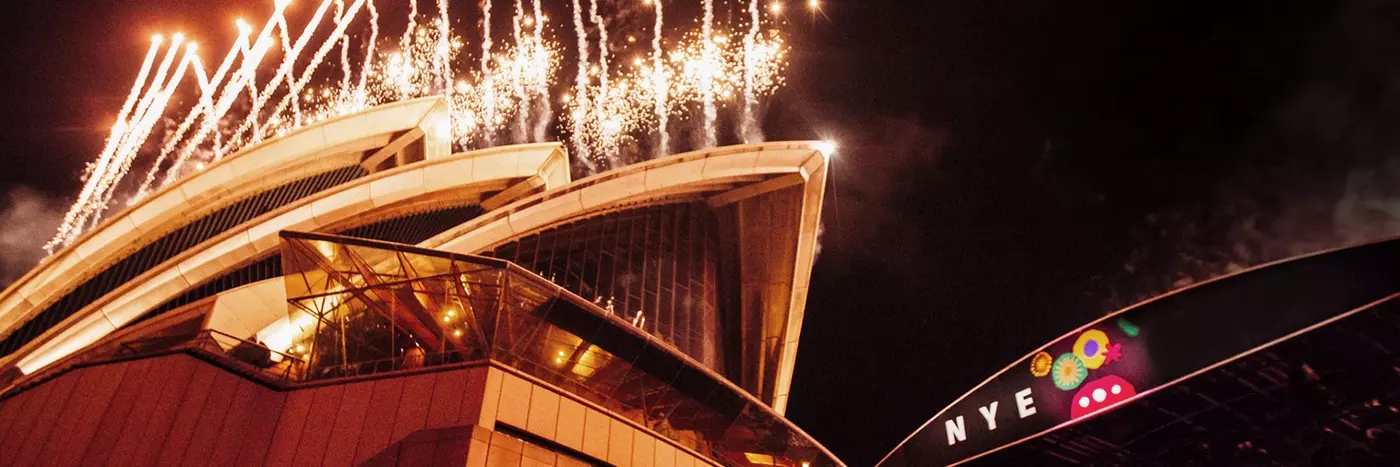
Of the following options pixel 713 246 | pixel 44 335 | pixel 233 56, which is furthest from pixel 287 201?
pixel 713 246

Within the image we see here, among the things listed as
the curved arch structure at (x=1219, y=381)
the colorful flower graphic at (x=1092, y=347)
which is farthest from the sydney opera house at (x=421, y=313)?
the colorful flower graphic at (x=1092, y=347)

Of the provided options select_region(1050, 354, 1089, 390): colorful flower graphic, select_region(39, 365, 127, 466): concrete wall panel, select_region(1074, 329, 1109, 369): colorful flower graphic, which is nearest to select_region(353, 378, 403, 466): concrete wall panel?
select_region(39, 365, 127, 466): concrete wall panel

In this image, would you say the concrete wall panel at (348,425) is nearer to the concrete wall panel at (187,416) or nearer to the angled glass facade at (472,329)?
the angled glass facade at (472,329)

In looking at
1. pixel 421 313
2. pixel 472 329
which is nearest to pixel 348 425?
pixel 472 329

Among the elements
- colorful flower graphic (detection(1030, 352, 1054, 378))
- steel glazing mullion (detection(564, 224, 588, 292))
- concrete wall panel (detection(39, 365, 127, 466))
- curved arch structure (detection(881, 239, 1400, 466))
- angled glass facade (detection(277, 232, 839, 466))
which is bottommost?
concrete wall panel (detection(39, 365, 127, 466))

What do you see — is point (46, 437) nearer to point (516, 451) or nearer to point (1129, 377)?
point (516, 451)

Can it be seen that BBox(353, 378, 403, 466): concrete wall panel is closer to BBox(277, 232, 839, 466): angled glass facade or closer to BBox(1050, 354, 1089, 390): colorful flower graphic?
BBox(277, 232, 839, 466): angled glass facade
